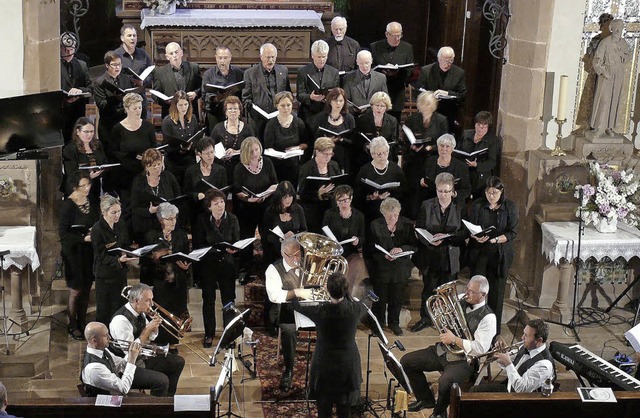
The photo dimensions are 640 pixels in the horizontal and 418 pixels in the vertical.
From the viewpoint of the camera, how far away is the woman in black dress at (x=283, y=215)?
388 inches

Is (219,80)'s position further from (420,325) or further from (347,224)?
(420,325)

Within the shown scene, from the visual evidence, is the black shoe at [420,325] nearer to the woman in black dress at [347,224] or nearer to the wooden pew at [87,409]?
the woman in black dress at [347,224]

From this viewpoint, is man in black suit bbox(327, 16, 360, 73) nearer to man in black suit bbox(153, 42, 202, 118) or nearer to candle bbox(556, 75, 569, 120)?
man in black suit bbox(153, 42, 202, 118)

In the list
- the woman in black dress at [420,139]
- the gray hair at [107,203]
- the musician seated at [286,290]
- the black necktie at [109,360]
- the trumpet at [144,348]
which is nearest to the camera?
the black necktie at [109,360]

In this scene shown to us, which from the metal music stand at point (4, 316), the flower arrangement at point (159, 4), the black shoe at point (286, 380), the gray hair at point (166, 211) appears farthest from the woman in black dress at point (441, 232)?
the flower arrangement at point (159, 4)

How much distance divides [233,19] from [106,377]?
7.83 meters

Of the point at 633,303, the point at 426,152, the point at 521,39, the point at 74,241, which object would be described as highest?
the point at 521,39

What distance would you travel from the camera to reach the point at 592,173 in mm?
11000

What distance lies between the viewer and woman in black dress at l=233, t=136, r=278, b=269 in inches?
395

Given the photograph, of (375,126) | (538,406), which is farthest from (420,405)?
(375,126)

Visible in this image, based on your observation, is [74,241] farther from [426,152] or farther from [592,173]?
[592,173]

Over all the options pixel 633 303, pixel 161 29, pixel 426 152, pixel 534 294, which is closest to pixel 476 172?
pixel 426 152

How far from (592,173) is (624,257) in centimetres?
88

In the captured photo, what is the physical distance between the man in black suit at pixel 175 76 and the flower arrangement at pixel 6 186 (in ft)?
5.46
